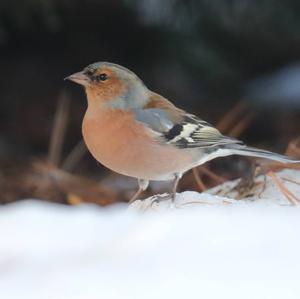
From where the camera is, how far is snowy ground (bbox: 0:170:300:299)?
1879mm

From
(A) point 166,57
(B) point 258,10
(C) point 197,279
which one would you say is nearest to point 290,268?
(C) point 197,279

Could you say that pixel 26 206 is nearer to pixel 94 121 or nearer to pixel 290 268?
pixel 94 121

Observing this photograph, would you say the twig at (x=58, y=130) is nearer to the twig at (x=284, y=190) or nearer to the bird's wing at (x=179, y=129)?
the bird's wing at (x=179, y=129)

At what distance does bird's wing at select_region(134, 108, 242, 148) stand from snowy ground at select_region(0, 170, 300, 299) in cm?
73

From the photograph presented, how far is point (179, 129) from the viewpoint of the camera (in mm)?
3342

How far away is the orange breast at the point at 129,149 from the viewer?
10.2ft

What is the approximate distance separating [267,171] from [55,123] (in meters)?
2.65

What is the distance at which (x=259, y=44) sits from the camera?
5.90m

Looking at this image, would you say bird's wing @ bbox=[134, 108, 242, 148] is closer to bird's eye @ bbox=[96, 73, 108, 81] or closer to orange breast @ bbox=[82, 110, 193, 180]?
orange breast @ bbox=[82, 110, 193, 180]

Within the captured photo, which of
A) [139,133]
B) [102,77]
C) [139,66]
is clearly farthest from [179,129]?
[139,66]

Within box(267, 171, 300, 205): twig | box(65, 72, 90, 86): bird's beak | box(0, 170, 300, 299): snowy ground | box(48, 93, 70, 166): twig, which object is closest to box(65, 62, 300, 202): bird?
box(65, 72, 90, 86): bird's beak

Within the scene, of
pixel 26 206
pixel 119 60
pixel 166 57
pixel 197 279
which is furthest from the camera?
pixel 119 60

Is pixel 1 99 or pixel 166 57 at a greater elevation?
pixel 166 57

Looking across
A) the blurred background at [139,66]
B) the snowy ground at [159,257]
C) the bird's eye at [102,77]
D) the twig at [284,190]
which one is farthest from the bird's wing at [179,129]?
the blurred background at [139,66]
